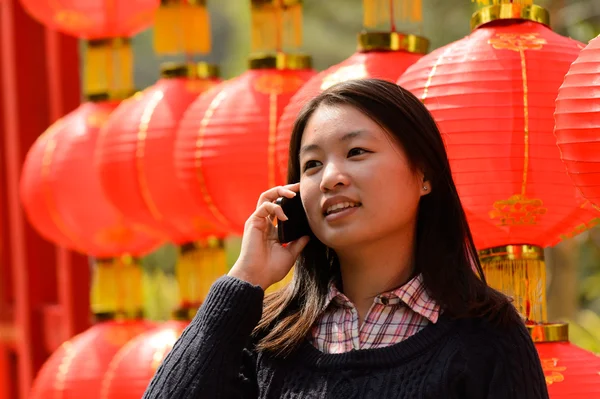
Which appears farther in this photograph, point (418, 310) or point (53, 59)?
point (53, 59)

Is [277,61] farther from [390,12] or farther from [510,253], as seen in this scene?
[510,253]

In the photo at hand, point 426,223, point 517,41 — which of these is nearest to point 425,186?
point 426,223

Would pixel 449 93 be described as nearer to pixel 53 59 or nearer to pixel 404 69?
pixel 404 69

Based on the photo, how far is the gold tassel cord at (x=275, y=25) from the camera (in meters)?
2.52

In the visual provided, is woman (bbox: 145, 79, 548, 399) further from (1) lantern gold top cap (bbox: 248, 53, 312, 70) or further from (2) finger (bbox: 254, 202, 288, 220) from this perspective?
(1) lantern gold top cap (bbox: 248, 53, 312, 70)

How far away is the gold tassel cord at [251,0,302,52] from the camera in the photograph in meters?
2.52

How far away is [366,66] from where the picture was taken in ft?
6.85

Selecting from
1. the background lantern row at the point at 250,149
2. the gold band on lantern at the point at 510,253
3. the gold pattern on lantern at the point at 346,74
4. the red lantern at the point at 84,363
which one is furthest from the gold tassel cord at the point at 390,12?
the red lantern at the point at 84,363

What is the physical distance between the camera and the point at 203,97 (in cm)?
251

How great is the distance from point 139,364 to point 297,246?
4.21ft

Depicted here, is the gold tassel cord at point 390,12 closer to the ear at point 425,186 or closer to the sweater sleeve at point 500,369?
the ear at point 425,186

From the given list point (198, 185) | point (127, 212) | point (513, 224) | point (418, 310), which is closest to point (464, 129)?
point (513, 224)

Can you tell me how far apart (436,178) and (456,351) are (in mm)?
240

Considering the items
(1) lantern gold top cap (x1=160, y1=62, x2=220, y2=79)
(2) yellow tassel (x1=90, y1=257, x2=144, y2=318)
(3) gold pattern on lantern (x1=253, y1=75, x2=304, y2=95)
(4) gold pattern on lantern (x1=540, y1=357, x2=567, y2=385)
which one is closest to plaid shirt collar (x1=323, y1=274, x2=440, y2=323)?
(4) gold pattern on lantern (x1=540, y1=357, x2=567, y2=385)
